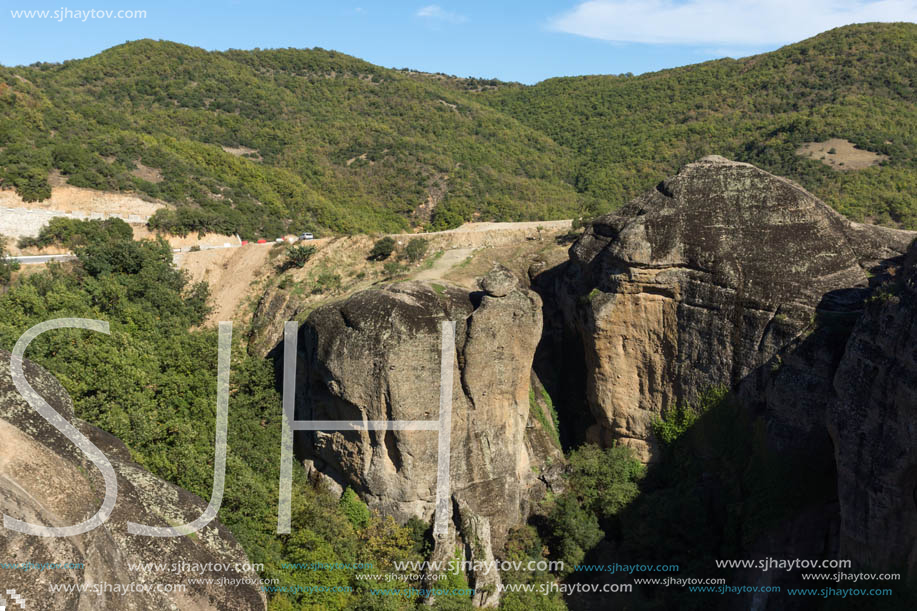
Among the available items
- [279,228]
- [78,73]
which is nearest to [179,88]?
[78,73]

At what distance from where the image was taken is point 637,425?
817 inches

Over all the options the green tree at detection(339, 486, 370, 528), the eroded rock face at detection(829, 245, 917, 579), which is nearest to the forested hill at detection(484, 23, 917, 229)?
the eroded rock face at detection(829, 245, 917, 579)

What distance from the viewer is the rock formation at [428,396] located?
1853 centimetres

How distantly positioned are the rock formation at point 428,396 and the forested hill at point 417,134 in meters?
15.3

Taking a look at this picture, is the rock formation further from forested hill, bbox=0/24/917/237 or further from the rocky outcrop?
forested hill, bbox=0/24/917/237

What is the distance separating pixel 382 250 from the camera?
95.0ft

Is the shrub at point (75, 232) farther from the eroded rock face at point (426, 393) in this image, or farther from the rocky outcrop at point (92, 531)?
the rocky outcrop at point (92, 531)

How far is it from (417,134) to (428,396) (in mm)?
47111

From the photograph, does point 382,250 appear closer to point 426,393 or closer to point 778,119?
point 426,393

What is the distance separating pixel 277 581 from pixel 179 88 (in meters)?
56.7

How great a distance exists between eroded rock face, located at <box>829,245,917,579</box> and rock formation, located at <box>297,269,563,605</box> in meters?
8.62

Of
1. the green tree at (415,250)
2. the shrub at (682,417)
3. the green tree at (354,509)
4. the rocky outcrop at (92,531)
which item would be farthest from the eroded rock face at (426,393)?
the green tree at (415,250)

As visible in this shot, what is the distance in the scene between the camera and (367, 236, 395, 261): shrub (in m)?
29.0

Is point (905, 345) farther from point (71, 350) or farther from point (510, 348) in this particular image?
point (71, 350)
